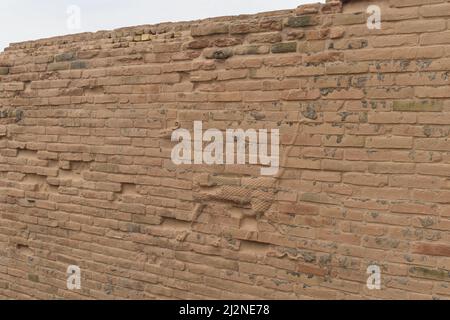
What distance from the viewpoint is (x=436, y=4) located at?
2.67 m

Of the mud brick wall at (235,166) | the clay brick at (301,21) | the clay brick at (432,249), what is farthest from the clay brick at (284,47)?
the clay brick at (432,249)

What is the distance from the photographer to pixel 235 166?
11.0ft

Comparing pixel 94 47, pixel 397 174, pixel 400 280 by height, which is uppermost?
pixel 94 47

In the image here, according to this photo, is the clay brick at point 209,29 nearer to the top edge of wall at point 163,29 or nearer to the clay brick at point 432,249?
the top edge of wall at point 163,29

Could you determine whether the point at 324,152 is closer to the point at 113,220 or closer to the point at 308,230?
the point at 308,230

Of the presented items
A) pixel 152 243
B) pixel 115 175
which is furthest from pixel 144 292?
pixel 115 175

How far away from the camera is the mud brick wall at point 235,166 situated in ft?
9.15

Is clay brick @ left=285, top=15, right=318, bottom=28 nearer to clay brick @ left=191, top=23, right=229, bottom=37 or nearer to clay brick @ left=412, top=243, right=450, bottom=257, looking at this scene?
clay brick @ left=191, top=23, right=229, bottom=37

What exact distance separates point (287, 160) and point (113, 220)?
1668 millimetres

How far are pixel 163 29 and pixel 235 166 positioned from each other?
132 centimetres

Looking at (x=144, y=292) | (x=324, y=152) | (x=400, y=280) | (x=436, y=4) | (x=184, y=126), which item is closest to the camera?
(x=436, y=4)

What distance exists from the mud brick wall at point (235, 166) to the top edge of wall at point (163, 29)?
0.01 m

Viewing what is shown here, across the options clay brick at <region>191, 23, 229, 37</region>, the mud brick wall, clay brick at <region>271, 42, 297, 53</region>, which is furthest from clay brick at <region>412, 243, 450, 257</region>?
clay brick at <region>191, 23, 229, 37</region>

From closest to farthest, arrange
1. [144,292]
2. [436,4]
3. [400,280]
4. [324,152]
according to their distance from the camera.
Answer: [436,4], [400,280], [324,152], [144,292]
